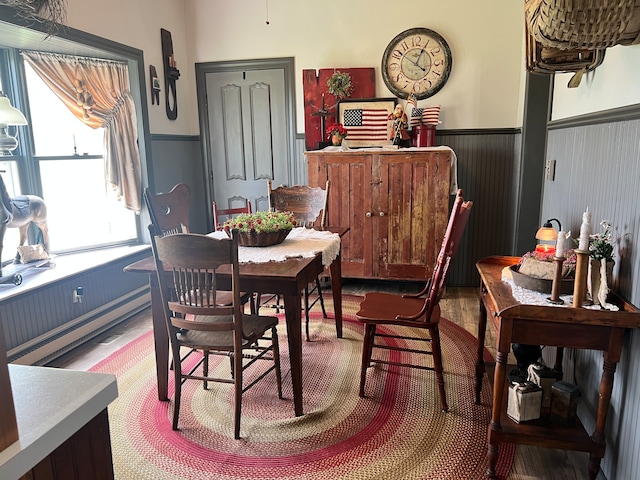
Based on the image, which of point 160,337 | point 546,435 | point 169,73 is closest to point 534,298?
point 546,435

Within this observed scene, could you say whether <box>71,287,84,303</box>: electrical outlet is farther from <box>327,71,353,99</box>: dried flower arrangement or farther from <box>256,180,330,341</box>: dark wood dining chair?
<box>327,71,353,99</box>: dried flower arrangement

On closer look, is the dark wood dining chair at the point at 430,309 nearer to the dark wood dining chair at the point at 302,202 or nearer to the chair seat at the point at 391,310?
the chair seat at the point at 391,310

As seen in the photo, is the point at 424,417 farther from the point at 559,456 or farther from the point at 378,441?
the point at 559,456

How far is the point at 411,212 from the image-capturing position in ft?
13.2

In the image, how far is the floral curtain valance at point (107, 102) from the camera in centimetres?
341

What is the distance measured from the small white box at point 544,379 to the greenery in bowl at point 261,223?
1.47 metres

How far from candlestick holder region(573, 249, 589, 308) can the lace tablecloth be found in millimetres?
1237

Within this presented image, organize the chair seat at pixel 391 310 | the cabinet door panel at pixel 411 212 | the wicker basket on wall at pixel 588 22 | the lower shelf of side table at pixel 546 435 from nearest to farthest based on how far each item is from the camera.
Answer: the wicker basket on wall at pixel 588 22
the lower shelf of side table at pixel 546 435
the chair seat at pixel 391 310
the cabinet door panel at pixel 411 212

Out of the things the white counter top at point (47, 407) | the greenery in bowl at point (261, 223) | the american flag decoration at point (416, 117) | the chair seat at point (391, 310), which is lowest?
the chair seat at point (391, 310)

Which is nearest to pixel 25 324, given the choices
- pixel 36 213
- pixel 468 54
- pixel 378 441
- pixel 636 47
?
pixel 36 213

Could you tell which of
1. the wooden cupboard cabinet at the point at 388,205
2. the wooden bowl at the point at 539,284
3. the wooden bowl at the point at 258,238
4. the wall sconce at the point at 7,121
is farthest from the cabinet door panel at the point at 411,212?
the wall sconce at the point at 7,121

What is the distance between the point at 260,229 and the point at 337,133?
2.04m

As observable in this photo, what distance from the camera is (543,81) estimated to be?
12.3 ft

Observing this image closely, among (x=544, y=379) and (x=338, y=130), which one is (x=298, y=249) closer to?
Result: (x=544, y=379)
